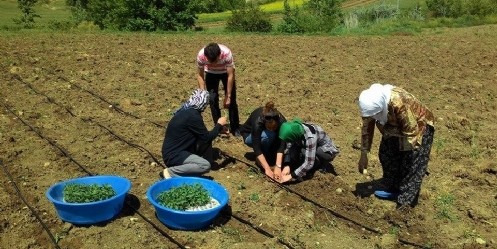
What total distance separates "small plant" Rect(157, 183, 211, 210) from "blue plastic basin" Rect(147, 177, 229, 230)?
87 mm

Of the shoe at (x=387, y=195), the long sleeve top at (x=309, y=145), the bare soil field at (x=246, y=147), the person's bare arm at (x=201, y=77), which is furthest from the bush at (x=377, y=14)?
the shoe at (x=387, y=195)

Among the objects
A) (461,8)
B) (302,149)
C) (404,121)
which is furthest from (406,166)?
(461,8)

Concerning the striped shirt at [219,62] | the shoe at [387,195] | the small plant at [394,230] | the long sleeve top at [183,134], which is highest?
the striped shirt at [219,62]

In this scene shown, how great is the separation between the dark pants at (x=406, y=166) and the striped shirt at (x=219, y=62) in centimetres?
226

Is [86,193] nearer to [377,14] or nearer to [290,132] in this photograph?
[290,132]

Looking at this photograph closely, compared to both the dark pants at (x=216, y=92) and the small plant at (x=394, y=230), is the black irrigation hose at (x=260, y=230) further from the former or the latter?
the dark pants at (x=216, y=92)

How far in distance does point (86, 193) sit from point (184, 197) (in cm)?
86

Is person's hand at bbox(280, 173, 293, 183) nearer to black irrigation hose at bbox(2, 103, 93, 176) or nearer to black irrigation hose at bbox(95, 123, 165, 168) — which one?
black irrigation hose at bbox(95, 123, 165, 168)

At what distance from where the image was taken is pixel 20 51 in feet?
39.6

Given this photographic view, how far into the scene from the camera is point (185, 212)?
168 inches

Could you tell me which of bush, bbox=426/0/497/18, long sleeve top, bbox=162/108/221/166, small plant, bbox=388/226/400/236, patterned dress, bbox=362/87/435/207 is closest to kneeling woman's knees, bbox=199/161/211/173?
long sleeve top, bbox=162/108/221/166

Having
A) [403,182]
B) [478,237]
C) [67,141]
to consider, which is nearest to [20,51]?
[67,141]

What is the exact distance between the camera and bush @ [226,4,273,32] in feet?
73.8

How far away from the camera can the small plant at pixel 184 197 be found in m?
4.44
